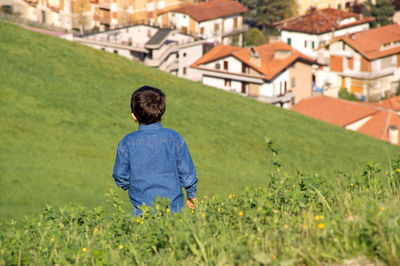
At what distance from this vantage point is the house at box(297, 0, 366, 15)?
102812mm

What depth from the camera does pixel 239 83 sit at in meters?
66.6

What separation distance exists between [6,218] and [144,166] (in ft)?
50.2

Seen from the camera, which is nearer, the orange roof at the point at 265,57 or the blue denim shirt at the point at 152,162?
the blue denim shirt at the point at 152,162

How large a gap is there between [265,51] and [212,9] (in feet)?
81.0

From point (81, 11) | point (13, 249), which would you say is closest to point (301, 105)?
point (81, 11)

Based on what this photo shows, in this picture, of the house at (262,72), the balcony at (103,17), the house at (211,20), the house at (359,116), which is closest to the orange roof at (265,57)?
the house at (262,72)

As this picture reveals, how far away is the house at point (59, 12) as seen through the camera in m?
86.0

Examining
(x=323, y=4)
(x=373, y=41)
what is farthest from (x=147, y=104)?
(x=323, y=4)

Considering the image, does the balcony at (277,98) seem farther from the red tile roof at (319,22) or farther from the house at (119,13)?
the house at (119,13)

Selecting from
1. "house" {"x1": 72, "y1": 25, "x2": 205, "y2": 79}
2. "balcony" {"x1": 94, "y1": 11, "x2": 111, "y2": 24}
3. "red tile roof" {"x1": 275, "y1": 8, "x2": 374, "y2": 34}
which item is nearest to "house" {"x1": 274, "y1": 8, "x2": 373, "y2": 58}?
"red tile roof" {"x1": 275, "y1": 8, "x2": 374, "y2": 34}

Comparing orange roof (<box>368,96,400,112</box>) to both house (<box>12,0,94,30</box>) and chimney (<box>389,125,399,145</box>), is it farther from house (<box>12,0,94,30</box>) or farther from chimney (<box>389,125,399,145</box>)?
house (<box>12,0,94,30</box>)

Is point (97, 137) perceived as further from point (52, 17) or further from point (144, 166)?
point (52, 17)

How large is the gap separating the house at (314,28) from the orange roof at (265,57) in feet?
41.5

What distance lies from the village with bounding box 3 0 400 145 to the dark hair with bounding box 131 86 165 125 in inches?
1797
